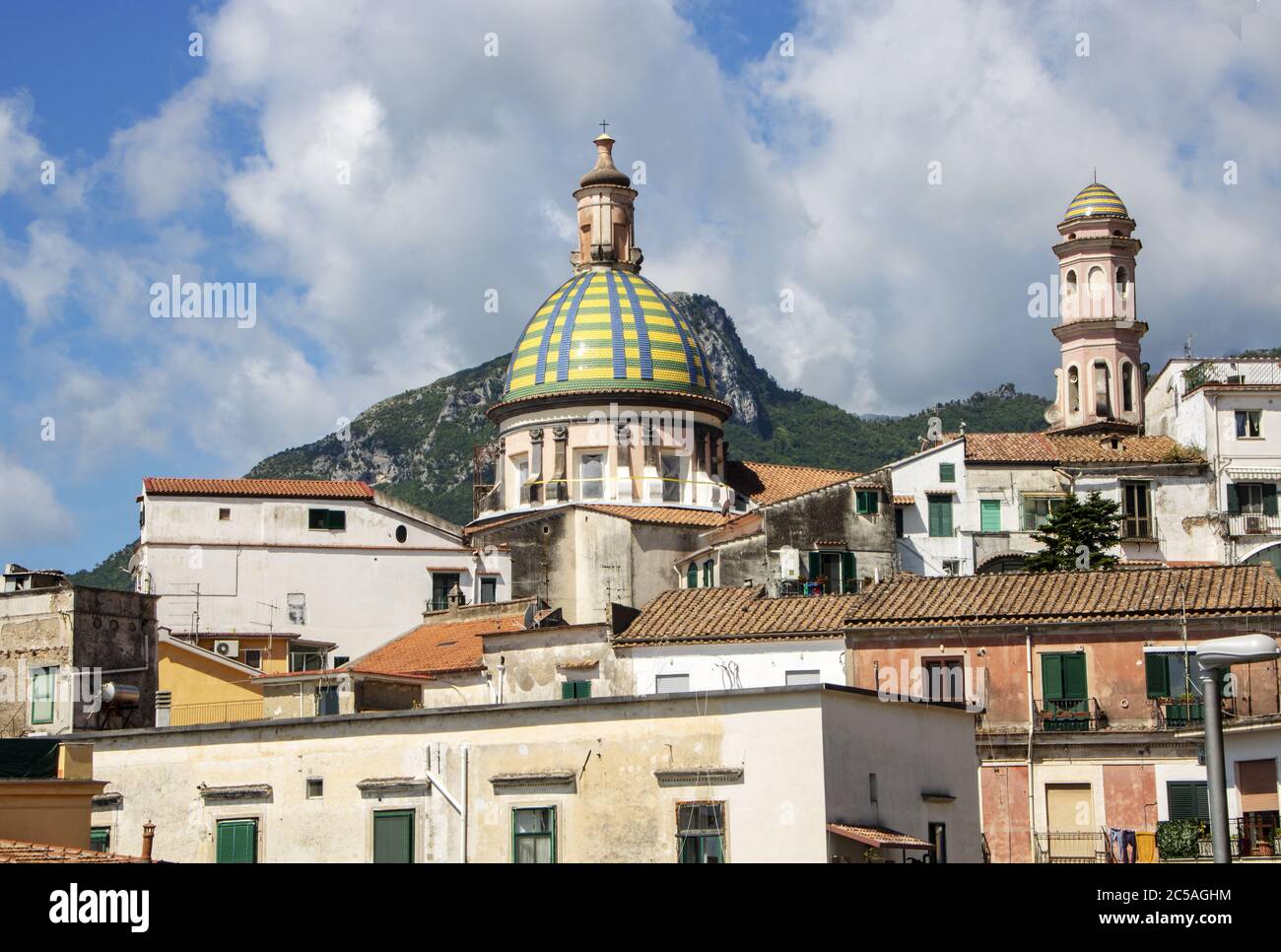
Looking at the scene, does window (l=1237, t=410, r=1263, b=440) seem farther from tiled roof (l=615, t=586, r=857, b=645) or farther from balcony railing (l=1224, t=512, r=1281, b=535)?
tiled roof (l=615, t=586, r=857, b=645)

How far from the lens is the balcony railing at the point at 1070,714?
4288cm

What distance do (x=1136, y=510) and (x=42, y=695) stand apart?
33.4 metres

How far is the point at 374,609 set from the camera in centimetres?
6394

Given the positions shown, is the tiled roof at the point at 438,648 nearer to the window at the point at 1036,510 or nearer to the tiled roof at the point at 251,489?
the tiled roof at the point at 251,489

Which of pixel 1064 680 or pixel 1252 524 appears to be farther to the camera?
pixel 1252 524

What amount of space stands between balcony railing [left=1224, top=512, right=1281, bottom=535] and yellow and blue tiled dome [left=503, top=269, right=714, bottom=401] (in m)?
18.1

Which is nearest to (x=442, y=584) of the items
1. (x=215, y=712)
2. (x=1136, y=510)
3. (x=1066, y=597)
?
(x=215, y=712)

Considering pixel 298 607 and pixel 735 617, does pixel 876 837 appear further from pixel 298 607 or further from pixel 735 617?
pixel 298 607

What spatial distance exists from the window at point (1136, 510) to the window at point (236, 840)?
120ft

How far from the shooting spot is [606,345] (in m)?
68.9

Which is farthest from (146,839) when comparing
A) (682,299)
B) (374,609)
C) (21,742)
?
(682,299)

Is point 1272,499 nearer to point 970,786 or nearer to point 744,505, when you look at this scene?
point 744,505

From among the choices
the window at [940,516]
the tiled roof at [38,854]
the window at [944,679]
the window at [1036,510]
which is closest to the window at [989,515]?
the window at [1036,510]
